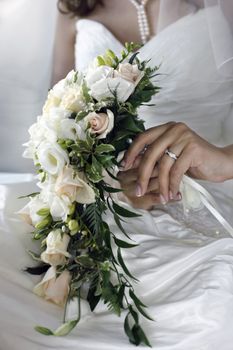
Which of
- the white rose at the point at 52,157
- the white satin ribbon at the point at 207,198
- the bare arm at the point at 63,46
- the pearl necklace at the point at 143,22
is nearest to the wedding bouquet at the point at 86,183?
the white rose at the point at 52,157

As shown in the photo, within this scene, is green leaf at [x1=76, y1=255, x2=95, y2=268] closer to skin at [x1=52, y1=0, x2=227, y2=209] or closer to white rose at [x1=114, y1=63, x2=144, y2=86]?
skin at [x1=52, y1=0, x2=227, y2=209]

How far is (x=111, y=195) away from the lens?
0.87 meters

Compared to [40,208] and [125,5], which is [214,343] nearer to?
[40,208]

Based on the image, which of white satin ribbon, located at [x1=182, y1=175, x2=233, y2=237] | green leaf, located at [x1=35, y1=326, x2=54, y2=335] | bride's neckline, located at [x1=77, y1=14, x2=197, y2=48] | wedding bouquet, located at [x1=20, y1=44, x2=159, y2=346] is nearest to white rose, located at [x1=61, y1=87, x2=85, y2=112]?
wedding bouquet, located at [x1=20, y1=44, x2=159, y2=346]

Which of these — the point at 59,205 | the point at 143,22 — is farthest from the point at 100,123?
the point at 143,22

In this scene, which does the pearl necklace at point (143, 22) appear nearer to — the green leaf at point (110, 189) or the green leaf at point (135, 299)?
the green leaf at point (110, 189)

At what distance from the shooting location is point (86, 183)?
78 centimetres

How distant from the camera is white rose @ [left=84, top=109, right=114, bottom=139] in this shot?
0.76 meters

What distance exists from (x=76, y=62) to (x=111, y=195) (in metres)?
0.65

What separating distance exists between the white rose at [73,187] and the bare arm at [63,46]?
78 centimetres

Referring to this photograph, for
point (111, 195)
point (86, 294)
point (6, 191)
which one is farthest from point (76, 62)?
point (86, 294)

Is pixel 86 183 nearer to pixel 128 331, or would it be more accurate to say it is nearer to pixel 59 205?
pixel 59 205

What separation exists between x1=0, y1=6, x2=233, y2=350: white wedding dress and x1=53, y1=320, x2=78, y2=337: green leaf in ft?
0.04

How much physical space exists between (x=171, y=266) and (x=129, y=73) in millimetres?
324
